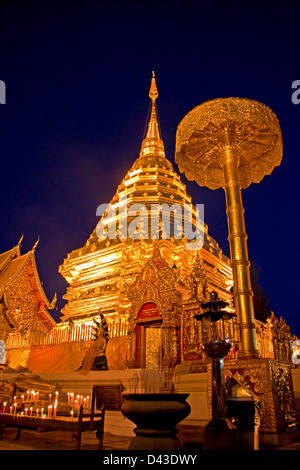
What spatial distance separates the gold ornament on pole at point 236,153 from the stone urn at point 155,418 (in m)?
3.61

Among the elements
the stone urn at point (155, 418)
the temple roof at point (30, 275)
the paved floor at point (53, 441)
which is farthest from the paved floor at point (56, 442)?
the temple roof at point (30, 275)

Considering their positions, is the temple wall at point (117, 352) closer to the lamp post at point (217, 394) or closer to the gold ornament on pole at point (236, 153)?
the gold ornament on pole at point (236, 153)

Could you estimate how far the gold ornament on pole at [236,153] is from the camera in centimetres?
674

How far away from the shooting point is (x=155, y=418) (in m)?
2.78

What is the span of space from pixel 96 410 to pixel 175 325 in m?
2.52

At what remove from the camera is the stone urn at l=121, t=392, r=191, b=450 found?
276 centimetres

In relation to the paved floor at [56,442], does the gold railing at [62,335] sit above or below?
above

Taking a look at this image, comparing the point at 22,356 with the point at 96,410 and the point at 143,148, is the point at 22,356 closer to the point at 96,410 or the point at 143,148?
the point at 96,410

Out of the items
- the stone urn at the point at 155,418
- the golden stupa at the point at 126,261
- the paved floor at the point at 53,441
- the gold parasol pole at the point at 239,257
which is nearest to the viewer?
the stone urn at the point at 155,418

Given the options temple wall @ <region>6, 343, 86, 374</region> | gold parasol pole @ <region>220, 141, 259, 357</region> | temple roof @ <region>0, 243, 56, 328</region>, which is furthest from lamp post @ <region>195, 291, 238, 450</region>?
temple roof @ <region>0, 243, 56, 328</region>

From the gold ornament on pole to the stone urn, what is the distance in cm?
361

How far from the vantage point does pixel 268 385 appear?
5.20 metres

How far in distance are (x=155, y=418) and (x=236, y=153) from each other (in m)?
6.61

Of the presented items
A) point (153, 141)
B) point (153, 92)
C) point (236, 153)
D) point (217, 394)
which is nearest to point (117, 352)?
point (217, 394)
